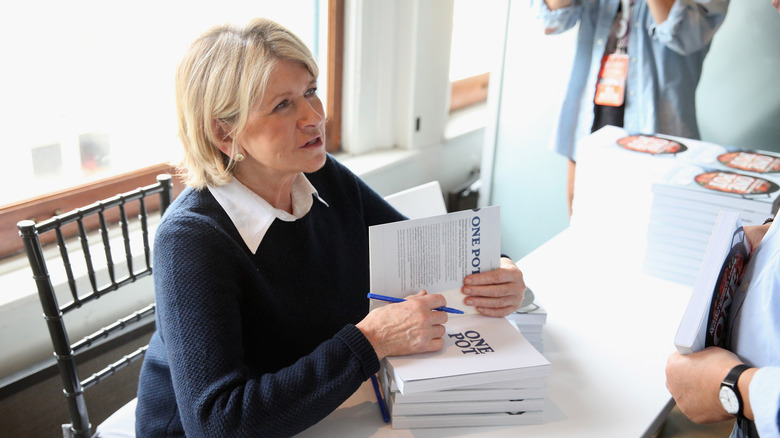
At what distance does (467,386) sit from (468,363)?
4 centimetres

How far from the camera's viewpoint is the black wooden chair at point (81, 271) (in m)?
1.37

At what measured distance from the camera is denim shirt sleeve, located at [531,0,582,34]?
2.39 metres

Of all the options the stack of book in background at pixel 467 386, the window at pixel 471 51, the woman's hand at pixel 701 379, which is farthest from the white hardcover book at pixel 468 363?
the window at pixel 471 51

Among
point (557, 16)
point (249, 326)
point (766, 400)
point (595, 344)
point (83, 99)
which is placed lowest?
point (595, 344)

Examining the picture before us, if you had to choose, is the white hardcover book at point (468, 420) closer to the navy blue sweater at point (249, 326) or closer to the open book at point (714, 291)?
the navy blue sweater at point (249, 326)

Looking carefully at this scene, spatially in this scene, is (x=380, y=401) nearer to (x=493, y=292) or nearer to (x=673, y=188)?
(x=493, y=292)

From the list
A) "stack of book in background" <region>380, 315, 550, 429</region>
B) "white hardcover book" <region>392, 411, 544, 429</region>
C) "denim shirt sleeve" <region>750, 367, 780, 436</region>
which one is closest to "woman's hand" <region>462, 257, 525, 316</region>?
"stack of book in background" <region>380, 315, 550, 429</region>

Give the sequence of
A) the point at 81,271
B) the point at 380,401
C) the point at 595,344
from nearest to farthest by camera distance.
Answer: the point at 380,401, the point at 595,344, the point at 81,271

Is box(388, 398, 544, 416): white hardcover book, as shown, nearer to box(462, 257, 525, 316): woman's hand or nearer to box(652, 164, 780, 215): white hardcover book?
box(462, 257, 525, 316): woman's hand

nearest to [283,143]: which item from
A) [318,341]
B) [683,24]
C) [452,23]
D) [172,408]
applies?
[318,341]

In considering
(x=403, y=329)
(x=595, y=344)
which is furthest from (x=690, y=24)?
(x=403, y=329)

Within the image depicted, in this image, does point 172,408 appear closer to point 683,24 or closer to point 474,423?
point 474,423

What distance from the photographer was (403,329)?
1.10 metres

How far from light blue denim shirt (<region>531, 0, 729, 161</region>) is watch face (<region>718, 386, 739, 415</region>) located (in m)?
1.55
